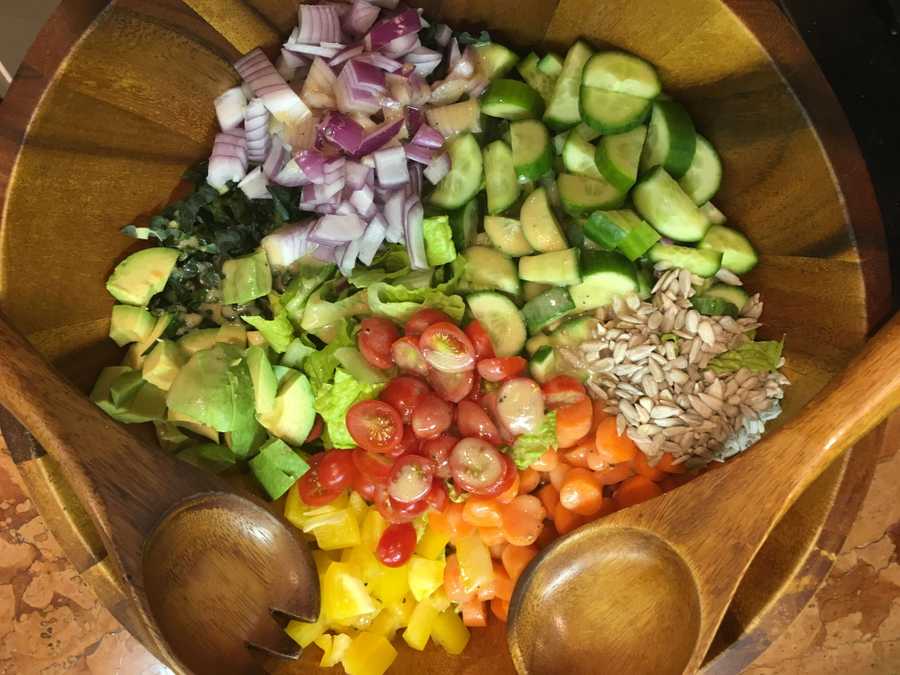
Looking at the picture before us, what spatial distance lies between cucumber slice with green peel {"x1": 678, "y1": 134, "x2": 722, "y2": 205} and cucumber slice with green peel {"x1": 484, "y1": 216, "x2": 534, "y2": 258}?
17.1 inches

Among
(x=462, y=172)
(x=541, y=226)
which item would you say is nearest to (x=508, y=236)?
(x=541, y=226)

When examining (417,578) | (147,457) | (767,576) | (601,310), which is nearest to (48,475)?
(147,457)

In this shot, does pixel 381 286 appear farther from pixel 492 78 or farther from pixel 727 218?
pixel 727 218

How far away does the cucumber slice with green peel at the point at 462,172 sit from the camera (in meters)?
2.12

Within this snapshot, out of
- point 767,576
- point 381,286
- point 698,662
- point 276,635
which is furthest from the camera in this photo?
point 381,286

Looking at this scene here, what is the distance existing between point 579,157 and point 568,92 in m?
0.18

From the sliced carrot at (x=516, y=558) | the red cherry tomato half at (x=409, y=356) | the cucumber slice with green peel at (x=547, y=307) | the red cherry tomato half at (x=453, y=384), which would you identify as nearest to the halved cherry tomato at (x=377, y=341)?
the red cherry tomato half at (x=409, y=356)

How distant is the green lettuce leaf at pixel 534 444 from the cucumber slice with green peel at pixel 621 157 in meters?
0.63

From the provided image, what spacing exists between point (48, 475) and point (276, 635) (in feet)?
2.20

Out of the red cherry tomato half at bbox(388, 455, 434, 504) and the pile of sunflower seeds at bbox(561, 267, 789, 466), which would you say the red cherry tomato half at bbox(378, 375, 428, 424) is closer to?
the red cherry tomato half at bbox(388, 455, 434, 504)

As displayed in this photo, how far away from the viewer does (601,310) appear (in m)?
2.12

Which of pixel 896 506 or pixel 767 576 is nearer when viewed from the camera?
pixel 767 576

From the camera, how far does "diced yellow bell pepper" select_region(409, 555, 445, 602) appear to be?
199 cm

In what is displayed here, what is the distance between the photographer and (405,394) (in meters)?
2.03
